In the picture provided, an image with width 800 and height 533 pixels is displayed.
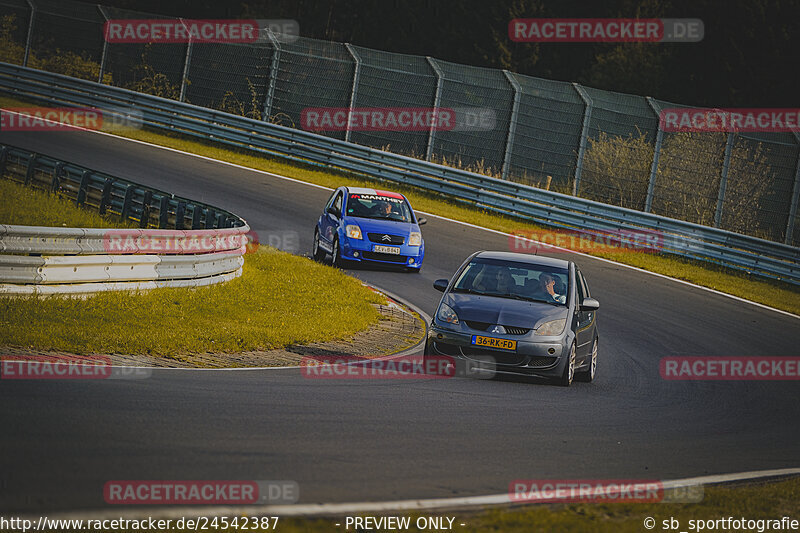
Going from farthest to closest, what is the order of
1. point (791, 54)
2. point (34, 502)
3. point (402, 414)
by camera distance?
point (791, 54), point (402, 414), point (34, 502)

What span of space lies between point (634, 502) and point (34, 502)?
3942 millimetres

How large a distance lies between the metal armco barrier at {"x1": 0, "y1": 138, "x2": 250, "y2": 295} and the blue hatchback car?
226cm

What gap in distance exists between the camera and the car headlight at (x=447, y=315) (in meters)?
11.1

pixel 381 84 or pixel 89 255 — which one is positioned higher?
pixel 381 84

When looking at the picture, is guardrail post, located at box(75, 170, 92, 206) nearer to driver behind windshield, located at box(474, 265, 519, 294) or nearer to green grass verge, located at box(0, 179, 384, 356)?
green grass verge, located at box(0, 179, 384, 356)

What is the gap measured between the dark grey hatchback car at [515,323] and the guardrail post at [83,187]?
10712mm

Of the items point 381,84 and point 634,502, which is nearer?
point 634,502

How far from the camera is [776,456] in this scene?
9.13m

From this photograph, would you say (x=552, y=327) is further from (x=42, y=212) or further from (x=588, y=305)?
(x=42, y=212)

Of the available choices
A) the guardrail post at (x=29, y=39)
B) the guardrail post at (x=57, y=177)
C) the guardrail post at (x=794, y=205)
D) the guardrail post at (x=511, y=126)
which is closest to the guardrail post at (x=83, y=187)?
the guardrail post at (x=57, y=177)

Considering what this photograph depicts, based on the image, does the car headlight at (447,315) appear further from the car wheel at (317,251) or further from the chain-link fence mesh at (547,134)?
the chain-link fence mesh at (547,134)

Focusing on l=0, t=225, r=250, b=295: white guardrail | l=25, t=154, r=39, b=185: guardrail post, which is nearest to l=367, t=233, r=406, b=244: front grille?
l=0, t=225, r=250, b=295: white guardrail

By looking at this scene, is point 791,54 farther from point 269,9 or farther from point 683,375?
point 683,375

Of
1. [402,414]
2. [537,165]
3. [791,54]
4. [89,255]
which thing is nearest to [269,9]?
[791,54]
